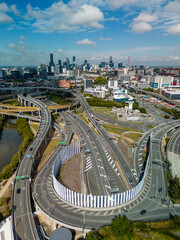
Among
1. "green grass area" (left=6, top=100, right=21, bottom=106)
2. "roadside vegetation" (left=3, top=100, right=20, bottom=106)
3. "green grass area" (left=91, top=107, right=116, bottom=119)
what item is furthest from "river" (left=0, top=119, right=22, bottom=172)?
"green grass area" (left=91, top=107, right=116, bottom=119)

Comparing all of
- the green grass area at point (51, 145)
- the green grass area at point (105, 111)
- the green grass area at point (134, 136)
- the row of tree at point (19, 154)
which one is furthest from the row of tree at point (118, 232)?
the green grass area at point (105, 111)

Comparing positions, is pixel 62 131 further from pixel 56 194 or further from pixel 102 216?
pixel 102 216

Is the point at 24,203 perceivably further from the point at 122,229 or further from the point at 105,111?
the point at 105,111

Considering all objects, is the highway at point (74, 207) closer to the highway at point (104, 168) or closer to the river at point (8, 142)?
the highway at point (104, 168)

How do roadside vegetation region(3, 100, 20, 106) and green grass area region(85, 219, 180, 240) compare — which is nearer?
green grass area region(85, 219, 180, 240)

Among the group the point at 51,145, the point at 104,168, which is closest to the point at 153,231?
the point at 104,168

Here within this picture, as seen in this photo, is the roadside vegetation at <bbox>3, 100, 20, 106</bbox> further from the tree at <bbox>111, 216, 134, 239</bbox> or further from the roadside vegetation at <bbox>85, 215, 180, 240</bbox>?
the tree at <bbox>111, 216, 134, 239</bbox>
